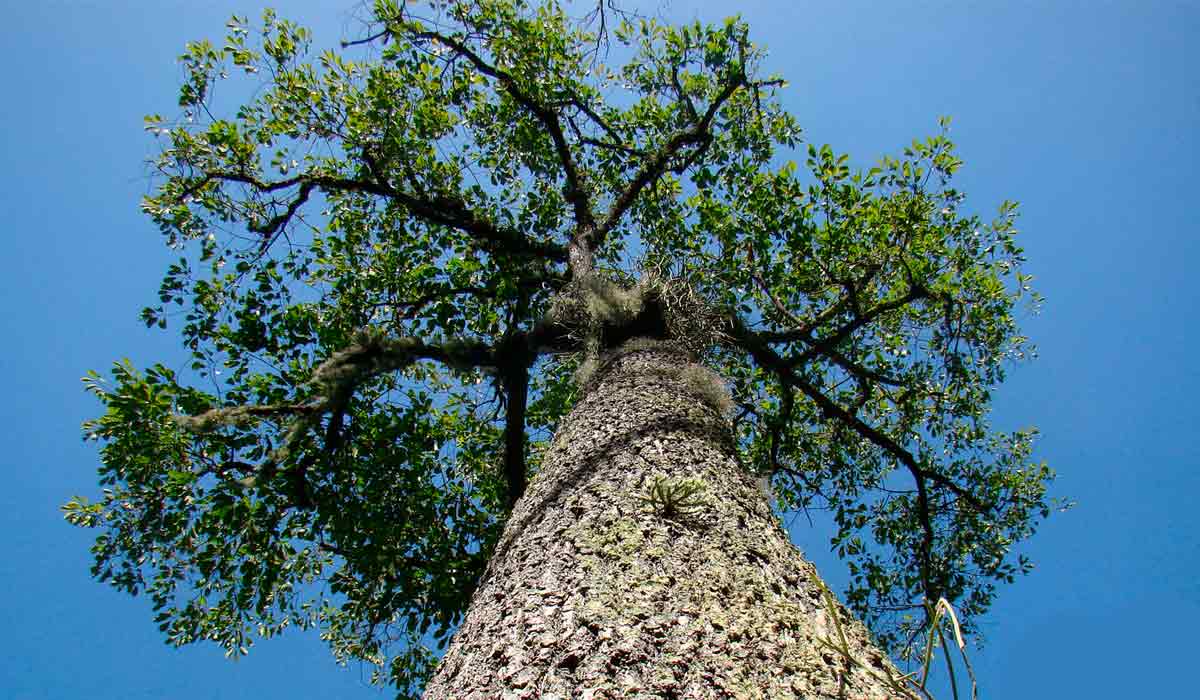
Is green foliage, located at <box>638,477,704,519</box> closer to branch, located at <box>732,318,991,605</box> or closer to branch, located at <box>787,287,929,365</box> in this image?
branch, located at <box>732,318,991,605</box>

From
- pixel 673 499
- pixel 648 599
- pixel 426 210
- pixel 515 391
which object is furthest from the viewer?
pixel 426 210

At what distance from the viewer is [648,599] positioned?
1659 mm

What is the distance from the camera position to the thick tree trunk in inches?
56.1

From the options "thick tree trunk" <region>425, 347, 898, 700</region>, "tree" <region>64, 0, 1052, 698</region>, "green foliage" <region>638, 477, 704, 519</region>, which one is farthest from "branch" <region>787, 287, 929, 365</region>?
Result: "green foliage" <region>638, 477, 704, 519</region>

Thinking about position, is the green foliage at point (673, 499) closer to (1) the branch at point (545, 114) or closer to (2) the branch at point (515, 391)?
(2) the branch at point (515, 391)

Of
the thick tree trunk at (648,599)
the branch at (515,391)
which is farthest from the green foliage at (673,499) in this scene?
the branch at (515,391)

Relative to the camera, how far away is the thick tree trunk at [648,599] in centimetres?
143

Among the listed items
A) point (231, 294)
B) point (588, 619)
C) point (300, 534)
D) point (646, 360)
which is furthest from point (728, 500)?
point (231, 294)

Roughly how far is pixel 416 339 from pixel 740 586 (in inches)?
161

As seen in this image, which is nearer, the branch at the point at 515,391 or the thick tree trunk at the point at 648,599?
the thick tree trunk at the point at 648,599

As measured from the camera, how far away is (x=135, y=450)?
4551 mm

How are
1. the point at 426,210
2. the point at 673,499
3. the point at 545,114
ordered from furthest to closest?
the point at 545,114 → the point at 426,210 → the point at 673,499

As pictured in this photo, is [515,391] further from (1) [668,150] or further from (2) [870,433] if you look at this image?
(2) [870,433]

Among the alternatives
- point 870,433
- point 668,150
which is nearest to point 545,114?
point 668,150
